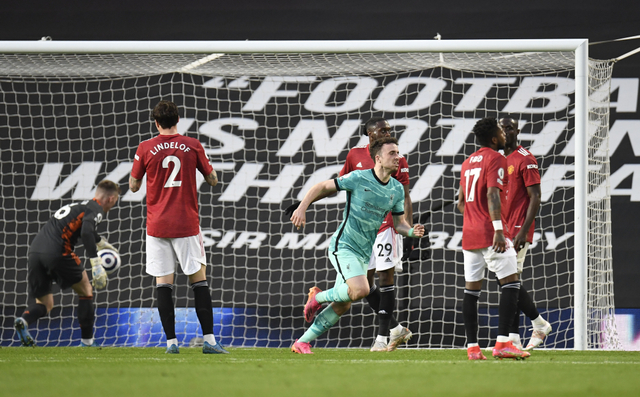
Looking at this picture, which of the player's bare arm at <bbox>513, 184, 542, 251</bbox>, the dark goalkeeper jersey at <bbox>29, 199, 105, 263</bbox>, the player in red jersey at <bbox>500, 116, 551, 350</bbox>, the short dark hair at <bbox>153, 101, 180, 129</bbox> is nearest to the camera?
the short dark hair at <bbox>153, 101, 180, 129</bbox>

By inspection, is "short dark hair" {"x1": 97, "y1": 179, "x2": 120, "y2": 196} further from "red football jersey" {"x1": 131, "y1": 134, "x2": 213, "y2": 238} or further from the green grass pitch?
the green grass pitch

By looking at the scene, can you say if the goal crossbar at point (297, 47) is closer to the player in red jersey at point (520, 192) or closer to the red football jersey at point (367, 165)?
the player in red jersey at point (520, 192)

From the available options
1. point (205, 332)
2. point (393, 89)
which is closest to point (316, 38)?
point (393, 89)

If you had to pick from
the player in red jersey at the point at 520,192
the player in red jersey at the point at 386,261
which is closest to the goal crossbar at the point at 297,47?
the player in red jersey at the point at 520,192

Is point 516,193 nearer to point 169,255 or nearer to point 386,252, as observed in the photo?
point 386,252

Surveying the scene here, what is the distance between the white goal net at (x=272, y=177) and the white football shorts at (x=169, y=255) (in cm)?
230

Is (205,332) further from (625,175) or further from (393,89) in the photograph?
(625,175)

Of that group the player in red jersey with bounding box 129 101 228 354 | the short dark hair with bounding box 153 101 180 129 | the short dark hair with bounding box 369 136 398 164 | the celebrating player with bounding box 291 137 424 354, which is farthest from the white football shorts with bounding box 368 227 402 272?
the short dark hair with bounding box 153 101 180 129

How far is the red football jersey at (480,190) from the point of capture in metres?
4.60

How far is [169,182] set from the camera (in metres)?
4.87

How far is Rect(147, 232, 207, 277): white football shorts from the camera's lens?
4.86 metres

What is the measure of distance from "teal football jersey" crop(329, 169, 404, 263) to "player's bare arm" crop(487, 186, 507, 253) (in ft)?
1.97

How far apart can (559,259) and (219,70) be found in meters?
3.89

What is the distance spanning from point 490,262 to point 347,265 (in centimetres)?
96
